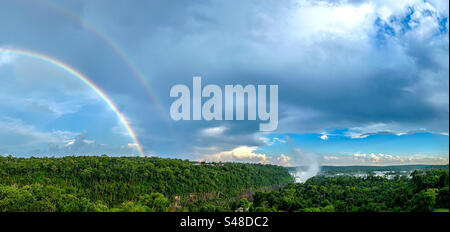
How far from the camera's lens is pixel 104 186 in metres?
97.1

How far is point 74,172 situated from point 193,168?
5386 cm

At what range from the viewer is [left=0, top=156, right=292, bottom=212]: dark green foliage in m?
69.8

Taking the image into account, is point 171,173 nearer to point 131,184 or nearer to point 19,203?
point 131,184

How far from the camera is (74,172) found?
102 m

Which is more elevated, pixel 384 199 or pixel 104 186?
pixel 384 199

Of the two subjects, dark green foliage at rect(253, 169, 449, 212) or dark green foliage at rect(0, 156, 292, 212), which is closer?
dark green foliage at rect(253, 169, 449, 212)

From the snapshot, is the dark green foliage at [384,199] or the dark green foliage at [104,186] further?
the dark green foliage at [104,186]

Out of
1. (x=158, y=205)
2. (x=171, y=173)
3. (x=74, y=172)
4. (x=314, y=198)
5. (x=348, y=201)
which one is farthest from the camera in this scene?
(x=171, y=173)

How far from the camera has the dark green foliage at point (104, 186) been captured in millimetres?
69806

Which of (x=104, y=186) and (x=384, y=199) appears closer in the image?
(x=384, y=199)
